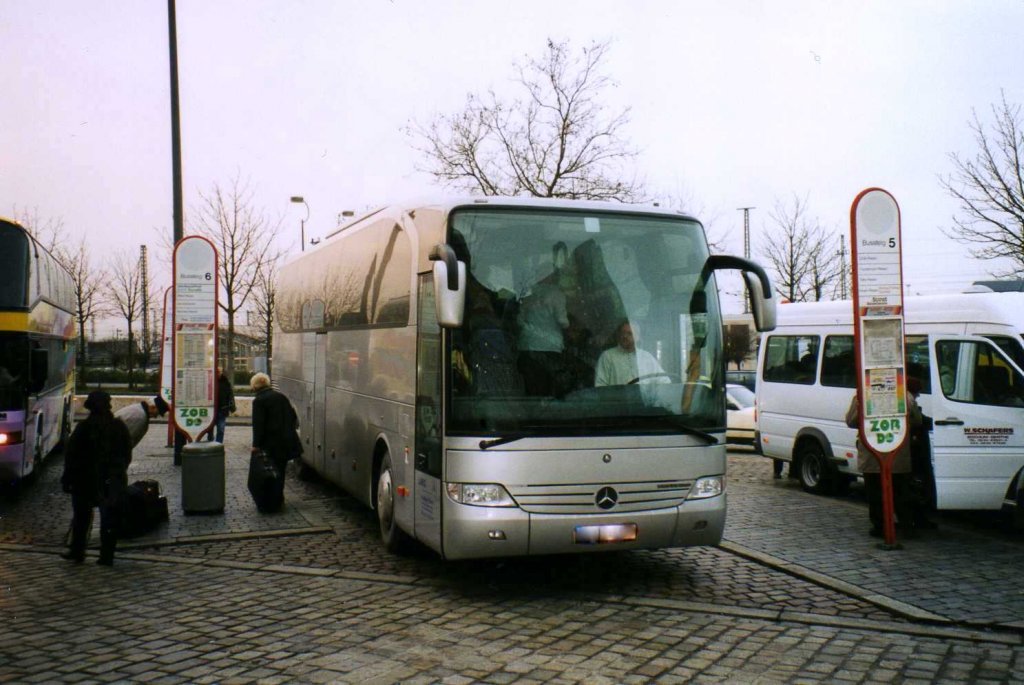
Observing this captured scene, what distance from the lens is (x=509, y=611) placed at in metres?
7.35

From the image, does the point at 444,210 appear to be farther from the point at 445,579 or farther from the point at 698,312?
the point at 445,579

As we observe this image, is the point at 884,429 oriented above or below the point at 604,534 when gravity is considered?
above

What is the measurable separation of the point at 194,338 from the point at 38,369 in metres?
2.10

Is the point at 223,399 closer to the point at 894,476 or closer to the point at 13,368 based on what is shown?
the point at 13,368

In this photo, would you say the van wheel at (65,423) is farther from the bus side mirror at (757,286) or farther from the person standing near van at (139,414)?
the bus side mirror at (757,286)

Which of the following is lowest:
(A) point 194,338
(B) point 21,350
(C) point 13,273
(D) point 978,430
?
(D) point 978,430

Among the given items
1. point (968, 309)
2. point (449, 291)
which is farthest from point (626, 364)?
point (968, 309)

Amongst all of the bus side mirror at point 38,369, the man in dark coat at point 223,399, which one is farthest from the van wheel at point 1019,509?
the man in dark coat at point 223,399

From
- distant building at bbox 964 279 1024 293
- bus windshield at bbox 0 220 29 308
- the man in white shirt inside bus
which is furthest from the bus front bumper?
bus windshield at bbox 0 220 29 308

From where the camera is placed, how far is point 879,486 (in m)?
10.2

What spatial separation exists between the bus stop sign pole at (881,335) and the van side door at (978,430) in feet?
4.31

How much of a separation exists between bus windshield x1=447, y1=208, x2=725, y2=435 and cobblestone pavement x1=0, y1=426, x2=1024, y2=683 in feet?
4.63

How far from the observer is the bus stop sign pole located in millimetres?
9570

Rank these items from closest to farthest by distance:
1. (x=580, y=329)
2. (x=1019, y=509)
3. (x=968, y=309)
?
1. (x=580, y=329)
2. (x=1019, y=509)
3. (x=968, y=309)
